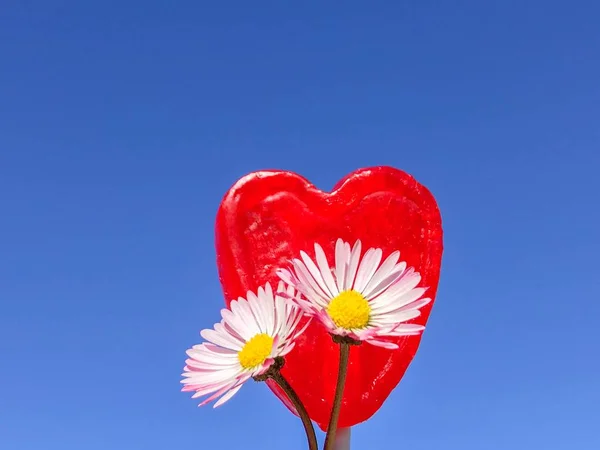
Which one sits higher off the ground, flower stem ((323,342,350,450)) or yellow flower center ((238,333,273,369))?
yellow flower center ((238,333,273,369))

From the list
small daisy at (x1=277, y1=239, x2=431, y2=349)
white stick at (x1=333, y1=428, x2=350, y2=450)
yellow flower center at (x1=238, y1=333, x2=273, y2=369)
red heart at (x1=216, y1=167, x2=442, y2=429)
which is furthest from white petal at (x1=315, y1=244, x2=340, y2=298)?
white stick at (x1=333, y1=428, x2=350, y2=450)

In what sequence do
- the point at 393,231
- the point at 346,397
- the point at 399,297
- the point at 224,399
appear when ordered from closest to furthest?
1. the point at 224,399
2. the point at 399,297
3. the point at 346,397
4. the point at 393,231

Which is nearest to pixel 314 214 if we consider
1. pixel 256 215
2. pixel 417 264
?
pixel 256 215

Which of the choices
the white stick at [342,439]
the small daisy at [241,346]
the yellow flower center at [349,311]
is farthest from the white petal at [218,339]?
the white stick at [342,439]

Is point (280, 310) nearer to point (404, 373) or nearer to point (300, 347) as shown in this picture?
point (300, 347)

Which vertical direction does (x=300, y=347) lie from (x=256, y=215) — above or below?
below

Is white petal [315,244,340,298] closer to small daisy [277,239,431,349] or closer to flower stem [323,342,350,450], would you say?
small daisy [277,239,431,349]

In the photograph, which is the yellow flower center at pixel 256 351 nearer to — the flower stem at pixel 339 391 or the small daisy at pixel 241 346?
the small daisy at pixel 241 346
